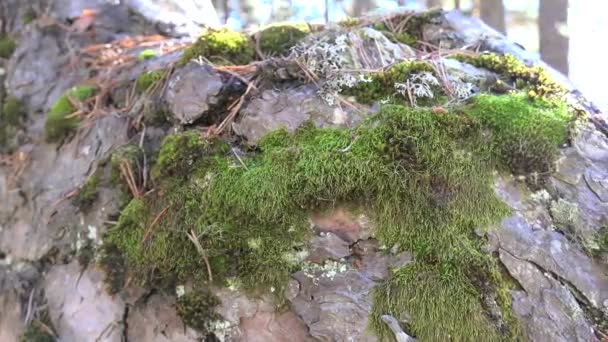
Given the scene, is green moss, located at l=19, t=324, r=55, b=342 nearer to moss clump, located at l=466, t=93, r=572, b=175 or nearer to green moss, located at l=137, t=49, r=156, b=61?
green moss, located at l=137, t=49, r=156, b=61

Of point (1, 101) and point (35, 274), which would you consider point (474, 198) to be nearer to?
point (35, 274)

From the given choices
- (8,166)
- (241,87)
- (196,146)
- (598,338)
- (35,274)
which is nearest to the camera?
(598,338)

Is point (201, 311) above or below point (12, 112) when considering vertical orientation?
below

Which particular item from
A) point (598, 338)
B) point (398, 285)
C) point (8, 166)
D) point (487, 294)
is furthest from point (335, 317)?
point (8, 166)

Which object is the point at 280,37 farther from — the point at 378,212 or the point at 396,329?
the point at 396,329

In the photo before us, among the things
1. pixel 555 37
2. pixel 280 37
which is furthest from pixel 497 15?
pixel 280 37

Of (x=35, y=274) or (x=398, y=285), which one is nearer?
(x=398, y=285)

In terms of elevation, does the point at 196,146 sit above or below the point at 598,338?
above
